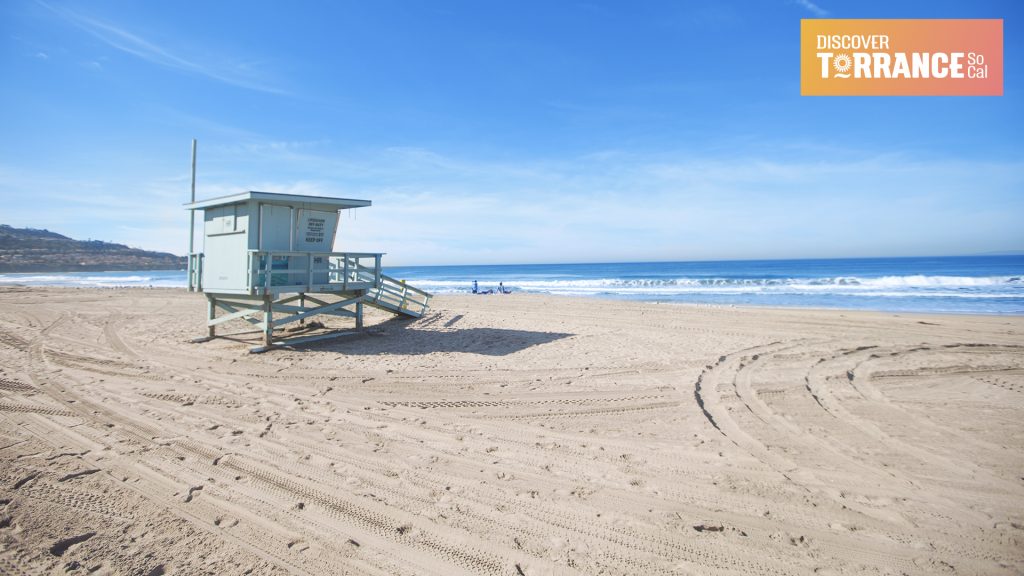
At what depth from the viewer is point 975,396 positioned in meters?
7.66

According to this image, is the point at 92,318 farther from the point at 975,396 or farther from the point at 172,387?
the point at 975,396

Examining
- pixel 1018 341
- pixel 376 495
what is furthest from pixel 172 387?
pixel 1018 341

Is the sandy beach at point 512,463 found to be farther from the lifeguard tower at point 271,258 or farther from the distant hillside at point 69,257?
the distant hillside at point 69,257

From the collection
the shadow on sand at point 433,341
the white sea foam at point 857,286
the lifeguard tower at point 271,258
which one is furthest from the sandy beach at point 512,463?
the white sea foam at point 857,286

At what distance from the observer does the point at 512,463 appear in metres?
5.15

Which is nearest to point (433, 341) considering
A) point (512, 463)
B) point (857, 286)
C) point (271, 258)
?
point (271, 258)

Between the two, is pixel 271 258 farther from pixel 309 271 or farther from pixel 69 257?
pixel 69 257

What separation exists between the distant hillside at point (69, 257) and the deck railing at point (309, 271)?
77.8 metres

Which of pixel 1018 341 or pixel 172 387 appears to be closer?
pixel 172 387

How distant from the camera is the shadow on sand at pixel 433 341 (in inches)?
460

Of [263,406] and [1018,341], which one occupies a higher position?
[1018,341]

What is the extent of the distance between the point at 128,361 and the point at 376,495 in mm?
8764

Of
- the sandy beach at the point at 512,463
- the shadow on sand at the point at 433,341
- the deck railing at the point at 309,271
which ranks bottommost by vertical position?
the sandy beach at the point at 512,463

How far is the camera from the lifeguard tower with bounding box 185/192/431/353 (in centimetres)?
1102
